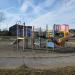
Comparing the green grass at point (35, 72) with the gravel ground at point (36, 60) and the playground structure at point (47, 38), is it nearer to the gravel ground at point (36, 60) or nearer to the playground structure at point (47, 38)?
the gravel ground at point (36, 60)

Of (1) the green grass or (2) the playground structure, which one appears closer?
(1) the green grass

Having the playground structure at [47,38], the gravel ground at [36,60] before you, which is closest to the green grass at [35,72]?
the gravel ground at [36,60]

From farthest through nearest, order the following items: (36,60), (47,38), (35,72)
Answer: (47,38) → (36,60) → (35,72)

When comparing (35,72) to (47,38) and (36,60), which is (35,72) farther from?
(47,38)

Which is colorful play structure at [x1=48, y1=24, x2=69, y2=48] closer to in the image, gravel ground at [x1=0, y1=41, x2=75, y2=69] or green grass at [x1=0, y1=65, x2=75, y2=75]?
gravel ground at [x1=0, y1=41, x2=75, y2=69]

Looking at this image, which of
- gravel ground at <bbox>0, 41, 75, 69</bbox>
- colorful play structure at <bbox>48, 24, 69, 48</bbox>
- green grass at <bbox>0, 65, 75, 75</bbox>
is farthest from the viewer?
colorful play structure at <bbox>48, 24, 69, 48</bbox>

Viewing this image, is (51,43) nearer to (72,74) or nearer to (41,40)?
(41,40)

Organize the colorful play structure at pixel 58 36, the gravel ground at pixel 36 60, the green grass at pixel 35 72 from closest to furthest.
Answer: the green grass at pixel 35 72, the gravel ground at pixel 36 60, the colorful play structure at pixel 58 36

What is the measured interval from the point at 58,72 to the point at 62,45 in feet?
47.6

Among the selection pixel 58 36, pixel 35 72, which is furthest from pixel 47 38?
pixel 35 72

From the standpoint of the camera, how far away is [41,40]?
25.1 metres

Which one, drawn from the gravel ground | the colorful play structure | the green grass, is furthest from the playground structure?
the green grass

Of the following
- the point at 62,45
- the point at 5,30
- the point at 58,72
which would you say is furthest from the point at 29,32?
the point at 5,30

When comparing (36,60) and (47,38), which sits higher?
(47,38)
